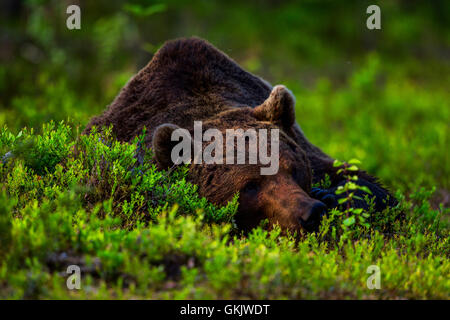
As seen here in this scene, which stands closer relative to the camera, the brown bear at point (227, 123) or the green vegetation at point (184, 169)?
the green vegetation at point (184, 169)

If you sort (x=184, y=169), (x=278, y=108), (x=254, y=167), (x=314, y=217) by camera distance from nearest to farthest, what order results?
(x=314, y=217), (x=254, y=167), (x=184, y=169), (x=278, y=108)

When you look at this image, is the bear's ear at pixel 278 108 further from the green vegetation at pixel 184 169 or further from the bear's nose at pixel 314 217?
the bear's nose at pixel 314 217

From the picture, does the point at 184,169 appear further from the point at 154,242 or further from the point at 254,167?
the point at 154,242

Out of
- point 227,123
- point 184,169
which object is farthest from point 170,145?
point 227,123

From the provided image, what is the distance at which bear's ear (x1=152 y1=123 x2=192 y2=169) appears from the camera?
4363 millimetres

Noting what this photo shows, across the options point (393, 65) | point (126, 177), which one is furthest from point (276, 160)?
point (393, 65)

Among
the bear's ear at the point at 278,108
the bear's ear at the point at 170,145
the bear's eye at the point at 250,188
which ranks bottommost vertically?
the bear's eye at the point at 250,188

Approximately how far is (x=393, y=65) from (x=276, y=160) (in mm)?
11922

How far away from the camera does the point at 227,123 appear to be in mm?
4660

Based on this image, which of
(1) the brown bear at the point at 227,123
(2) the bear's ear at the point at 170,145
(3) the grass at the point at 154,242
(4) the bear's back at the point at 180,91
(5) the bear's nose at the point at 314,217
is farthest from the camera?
(4) the bear's back at the point at 180,91

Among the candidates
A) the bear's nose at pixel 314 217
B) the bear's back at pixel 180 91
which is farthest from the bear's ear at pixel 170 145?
the bear's nose at pixel 314 217

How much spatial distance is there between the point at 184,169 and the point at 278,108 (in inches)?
35.2

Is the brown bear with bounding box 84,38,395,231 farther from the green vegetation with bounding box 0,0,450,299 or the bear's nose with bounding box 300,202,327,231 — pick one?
the green vegetation with bounding box 0,0,450,299

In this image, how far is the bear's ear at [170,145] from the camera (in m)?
4.36
